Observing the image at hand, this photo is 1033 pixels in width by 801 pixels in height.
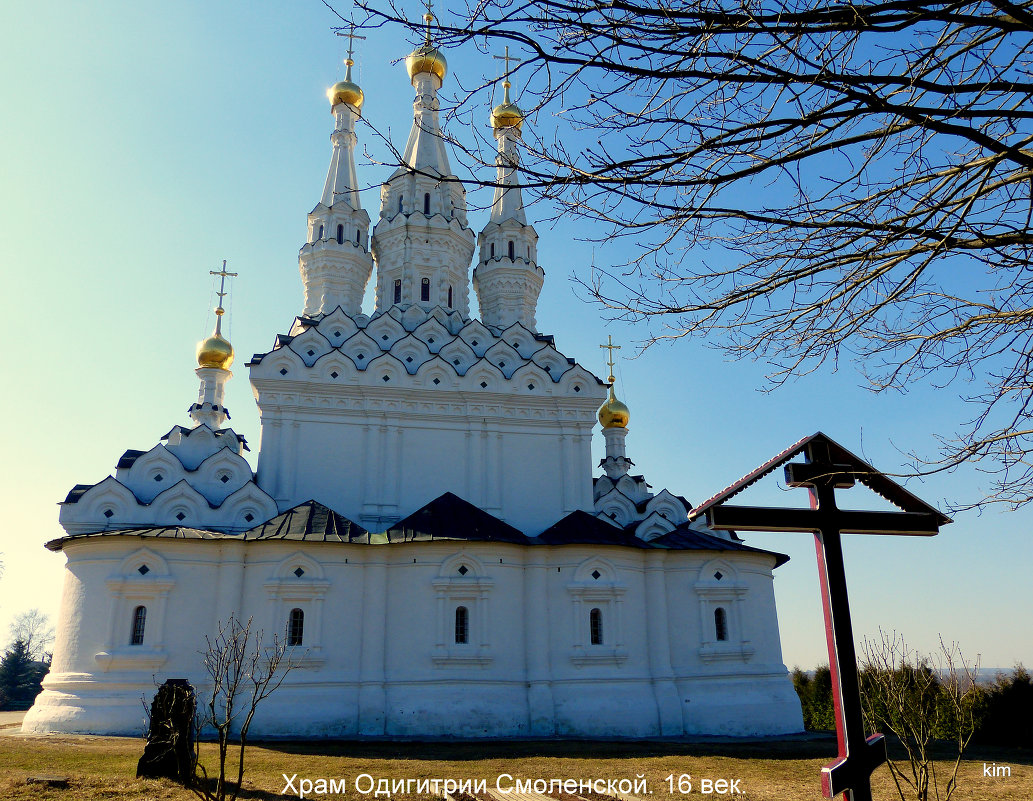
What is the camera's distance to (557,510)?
19000 millimetres

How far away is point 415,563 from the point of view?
15812 mm

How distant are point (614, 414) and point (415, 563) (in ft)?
31.8

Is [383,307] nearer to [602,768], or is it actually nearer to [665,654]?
[665,654]

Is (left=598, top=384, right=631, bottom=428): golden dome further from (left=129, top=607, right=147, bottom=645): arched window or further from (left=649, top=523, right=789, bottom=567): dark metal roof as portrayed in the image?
(left=129, top=607, right=147, bottom=645): arched window

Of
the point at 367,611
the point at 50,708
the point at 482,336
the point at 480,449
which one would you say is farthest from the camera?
the point at 482,336

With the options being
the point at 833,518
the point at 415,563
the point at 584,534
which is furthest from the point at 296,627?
the point at 833,518

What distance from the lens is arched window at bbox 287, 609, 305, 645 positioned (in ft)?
49.6

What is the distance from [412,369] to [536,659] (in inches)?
303

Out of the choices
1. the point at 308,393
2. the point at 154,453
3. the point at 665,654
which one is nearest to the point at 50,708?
the point at 154,453

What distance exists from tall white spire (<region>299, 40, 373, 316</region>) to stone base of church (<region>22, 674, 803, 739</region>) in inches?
422

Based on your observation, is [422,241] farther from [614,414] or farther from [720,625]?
[720,625]

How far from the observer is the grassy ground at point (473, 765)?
29.7ft

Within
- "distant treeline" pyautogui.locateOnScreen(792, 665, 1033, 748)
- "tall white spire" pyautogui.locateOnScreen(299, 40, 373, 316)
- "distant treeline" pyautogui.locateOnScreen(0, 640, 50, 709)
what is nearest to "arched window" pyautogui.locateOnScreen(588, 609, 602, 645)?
"distant treeline" pyautogui.locateOnScreen(792, 665, 1033, 748)

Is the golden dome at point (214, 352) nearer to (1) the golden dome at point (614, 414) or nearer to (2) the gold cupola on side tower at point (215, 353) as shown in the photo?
(2) the gold cupola on side tower at point (215, 353)
